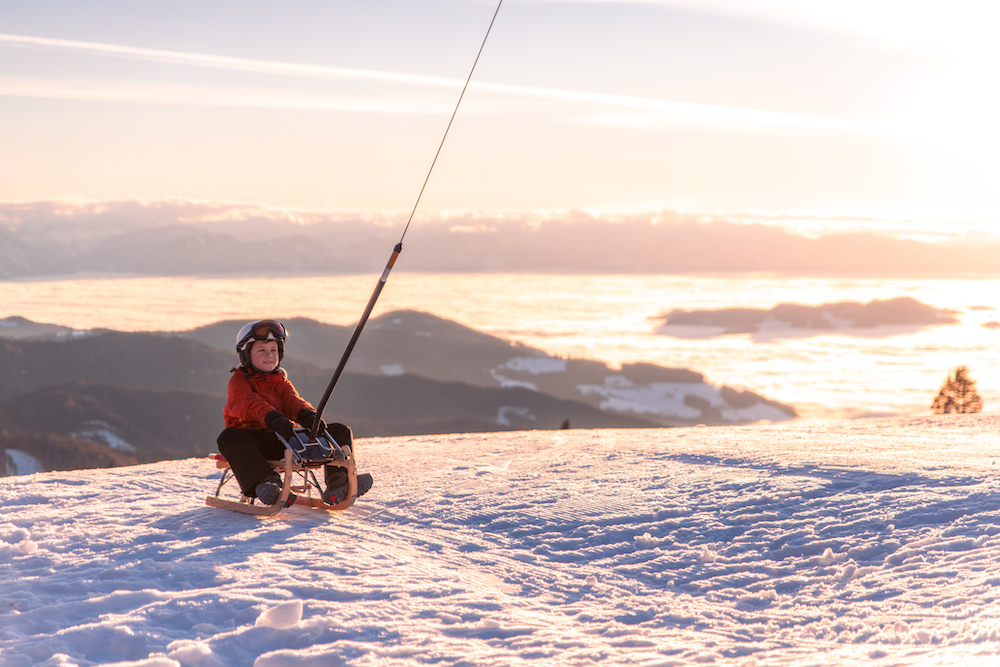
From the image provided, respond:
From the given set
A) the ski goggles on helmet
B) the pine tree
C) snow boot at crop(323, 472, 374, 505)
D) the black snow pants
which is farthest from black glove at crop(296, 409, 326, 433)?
the pine tree

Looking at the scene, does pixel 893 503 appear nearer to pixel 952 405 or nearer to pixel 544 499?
pixel 544 499

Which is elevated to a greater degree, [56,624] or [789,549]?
[789,549]

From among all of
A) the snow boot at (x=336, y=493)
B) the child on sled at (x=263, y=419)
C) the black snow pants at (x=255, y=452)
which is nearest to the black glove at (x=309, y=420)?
the child on sled at (x=263, y=419)

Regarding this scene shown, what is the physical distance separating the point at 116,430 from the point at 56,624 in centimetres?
17089

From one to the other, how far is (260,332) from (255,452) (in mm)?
1145

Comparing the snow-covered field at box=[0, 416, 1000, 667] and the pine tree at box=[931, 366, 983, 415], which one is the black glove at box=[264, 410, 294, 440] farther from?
the pine tree at box=[931, 366, 983, 415]

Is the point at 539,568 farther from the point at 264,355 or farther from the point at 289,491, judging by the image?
the point at 264,355

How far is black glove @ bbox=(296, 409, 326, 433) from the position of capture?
285 inches

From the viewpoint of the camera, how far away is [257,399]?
7164 mm

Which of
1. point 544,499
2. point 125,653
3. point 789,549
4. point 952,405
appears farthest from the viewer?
point 952,405

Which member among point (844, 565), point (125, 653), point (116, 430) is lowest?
point (116, 430)

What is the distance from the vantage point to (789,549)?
20.5 ft

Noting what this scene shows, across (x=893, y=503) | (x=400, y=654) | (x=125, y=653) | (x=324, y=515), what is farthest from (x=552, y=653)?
(x=893, y=503)

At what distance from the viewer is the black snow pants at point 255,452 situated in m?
6.93
